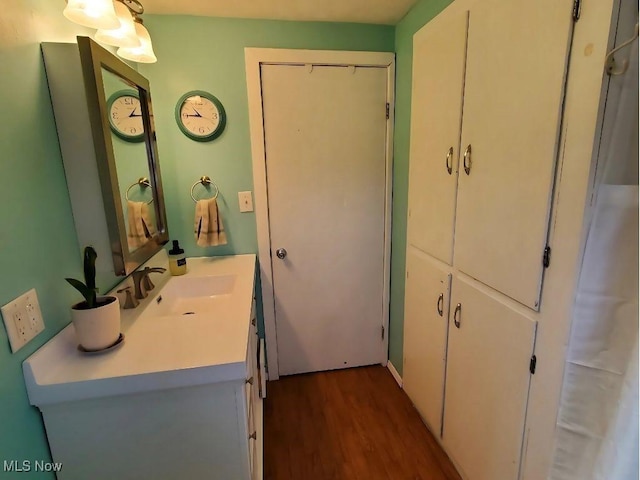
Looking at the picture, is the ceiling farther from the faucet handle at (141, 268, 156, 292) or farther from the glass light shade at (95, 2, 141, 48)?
the faucet handle at (141, 268, 156, 292)

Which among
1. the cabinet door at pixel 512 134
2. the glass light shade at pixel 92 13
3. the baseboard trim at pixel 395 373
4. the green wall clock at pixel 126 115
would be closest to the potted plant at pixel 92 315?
the green wall clock at pixel 126 115

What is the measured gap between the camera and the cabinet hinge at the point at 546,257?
0.97 meters

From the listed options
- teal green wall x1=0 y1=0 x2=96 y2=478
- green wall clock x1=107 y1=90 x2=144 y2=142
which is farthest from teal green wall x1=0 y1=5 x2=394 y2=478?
green wall clock x1=107 y1=90 x2=144 y2=142

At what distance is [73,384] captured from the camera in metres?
0.87

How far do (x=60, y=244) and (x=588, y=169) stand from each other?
1.51 meters

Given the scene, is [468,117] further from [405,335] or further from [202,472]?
[202,472]

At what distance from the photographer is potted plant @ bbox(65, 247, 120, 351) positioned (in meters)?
0.93

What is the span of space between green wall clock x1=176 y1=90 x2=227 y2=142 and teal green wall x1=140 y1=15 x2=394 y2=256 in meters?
0.04

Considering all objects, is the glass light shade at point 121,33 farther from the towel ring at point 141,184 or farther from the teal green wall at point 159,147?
the towel ring at point 141,184

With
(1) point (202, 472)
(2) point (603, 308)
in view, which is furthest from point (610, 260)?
(1) point (202, 472)

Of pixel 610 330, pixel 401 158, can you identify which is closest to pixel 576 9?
pixel 610 330

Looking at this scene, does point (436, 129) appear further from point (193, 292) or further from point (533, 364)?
point (193, 292)

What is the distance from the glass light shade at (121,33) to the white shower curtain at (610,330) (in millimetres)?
1534

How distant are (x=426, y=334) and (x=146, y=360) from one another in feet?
4.34
